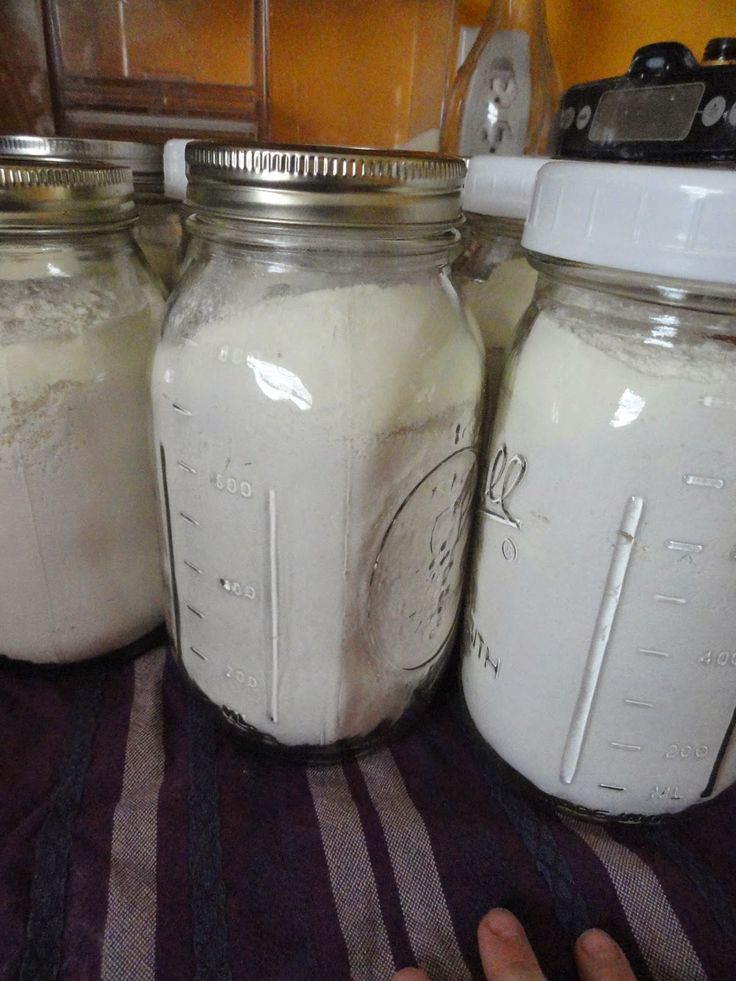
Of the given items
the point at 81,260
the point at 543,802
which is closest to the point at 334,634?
the point at 543,802

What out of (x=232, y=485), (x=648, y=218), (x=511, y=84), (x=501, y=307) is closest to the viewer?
(x=648, y=218)

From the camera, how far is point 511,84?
0.70m

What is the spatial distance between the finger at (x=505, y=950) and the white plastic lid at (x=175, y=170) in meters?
0.51

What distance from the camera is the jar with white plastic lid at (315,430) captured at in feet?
1.18

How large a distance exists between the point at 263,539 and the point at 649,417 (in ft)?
0.72

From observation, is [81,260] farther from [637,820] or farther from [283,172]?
[637,820]

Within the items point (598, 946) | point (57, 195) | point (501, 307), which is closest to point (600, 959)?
point (598, 946)

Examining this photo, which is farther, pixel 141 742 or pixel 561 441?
pixel 141 742

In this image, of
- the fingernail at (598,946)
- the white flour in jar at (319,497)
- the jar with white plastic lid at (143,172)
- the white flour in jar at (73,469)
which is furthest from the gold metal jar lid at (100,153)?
the fingernail at (598,946)

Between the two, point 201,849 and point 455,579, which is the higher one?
point 455,579

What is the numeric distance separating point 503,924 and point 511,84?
708 millimetres

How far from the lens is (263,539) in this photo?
418mm

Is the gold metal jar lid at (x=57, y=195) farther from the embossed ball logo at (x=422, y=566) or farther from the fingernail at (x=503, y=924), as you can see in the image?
the fingernail at (x=503, y=924)

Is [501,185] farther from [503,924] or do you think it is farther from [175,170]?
[503,924]
